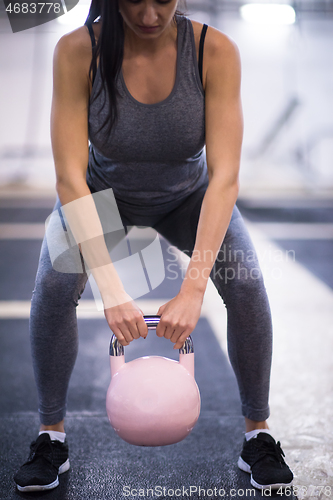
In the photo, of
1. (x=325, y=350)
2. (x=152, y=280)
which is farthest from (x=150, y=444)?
(x=325, y=350)

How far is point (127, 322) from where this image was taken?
82 cm

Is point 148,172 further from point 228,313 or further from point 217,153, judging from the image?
point 228,313

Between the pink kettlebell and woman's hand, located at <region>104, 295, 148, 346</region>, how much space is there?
0.07ft

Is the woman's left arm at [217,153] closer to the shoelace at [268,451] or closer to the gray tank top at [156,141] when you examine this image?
the gray tank top at [156,141]

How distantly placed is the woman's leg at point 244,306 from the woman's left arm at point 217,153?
0.28 ft

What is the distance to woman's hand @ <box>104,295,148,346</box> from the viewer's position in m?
0.82

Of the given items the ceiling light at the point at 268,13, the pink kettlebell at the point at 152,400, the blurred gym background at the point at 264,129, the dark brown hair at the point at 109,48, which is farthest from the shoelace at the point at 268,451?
the ceiling light at the point at 268,13

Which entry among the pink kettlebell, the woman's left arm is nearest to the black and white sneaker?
the pink kettlebell

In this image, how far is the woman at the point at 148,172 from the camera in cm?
88

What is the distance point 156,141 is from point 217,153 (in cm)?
13

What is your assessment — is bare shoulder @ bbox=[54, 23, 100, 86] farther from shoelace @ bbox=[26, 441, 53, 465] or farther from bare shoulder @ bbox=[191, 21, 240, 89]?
shoelace @ bbox=[26, 441, 53, 465]

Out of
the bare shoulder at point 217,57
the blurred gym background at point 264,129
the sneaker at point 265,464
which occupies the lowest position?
the blurred gym background at point 264,129

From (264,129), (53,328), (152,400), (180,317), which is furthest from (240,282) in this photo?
(264,129)

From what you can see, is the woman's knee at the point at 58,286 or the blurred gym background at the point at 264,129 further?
the blurred gym background at the point at 264,129
